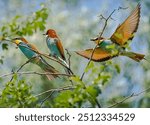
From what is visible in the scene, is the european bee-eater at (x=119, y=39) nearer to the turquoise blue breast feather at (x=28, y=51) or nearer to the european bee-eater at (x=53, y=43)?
the european bee-eater at (x=53, y=43)

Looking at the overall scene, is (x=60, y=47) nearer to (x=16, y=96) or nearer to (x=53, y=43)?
(x=53, y=43)

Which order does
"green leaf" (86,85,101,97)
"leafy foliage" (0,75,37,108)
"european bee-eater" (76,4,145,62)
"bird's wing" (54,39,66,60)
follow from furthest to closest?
1. "bird's wing" (54,39,66,60)
2. "european bee-eater" (76,4,145,62)
3. "leafy foliage" (0,75,37,108)
4. "green leaf" (86,85,101,97)

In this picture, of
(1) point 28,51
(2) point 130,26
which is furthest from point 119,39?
(1) point 28,51

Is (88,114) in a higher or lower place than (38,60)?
lower

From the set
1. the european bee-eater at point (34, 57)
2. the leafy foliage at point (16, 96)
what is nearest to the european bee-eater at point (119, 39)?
the european bee-eater at point (34, 57)

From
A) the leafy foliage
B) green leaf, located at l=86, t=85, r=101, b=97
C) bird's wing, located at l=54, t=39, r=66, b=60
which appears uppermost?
bird's wing, located at l=54, t=39, r=66, b=60

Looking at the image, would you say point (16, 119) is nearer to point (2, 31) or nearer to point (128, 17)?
point (2, 31)

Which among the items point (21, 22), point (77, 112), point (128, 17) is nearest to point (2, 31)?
point (21, 22)

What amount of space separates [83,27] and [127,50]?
2.41 metres

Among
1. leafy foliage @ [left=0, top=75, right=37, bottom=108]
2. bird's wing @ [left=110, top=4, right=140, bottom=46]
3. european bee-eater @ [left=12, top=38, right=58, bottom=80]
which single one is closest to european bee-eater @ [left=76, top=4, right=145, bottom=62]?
bird's wing @ [left=110, top=4, right=140, bottom=46]

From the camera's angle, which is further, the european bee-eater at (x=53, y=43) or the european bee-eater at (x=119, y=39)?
the european bee-eater at (x=53, y=43)

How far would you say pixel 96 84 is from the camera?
1543 mm

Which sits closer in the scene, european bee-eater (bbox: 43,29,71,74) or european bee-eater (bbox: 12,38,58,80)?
european bee-eater (bbox: 12,38,58,80)

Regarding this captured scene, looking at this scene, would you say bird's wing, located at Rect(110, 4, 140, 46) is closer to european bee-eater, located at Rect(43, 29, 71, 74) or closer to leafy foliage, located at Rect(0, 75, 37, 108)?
european bee-eater, located at Rect(43, 29, 71, 74)
